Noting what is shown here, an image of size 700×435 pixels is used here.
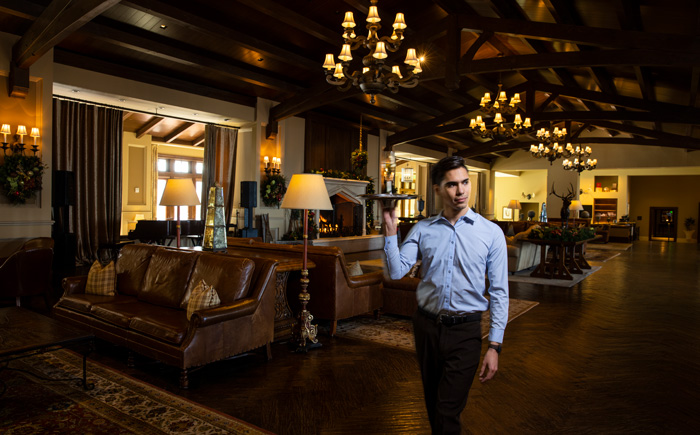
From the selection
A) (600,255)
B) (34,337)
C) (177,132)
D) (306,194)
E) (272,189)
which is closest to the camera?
(34,337)

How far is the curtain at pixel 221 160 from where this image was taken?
33.1 feet

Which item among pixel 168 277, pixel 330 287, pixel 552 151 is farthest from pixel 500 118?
pixel 168 277

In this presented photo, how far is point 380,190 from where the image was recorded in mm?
13547

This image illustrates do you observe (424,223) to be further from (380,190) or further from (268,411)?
(380,190)

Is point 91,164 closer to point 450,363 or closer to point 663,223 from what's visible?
point 450,363

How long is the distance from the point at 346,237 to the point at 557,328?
7050 millimetres

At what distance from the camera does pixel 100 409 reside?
2.64 metres

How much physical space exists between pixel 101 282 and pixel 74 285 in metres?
0.29

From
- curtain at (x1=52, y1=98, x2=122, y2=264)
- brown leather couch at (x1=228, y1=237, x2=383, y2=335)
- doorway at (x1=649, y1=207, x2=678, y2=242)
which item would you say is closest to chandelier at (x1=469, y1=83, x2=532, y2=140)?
brown leather couch at (x1=228, y1=237, x2=383, y2=335)

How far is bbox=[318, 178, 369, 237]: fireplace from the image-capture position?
36.6ft

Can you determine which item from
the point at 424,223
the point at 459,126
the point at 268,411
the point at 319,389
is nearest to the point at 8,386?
the point at 268,411

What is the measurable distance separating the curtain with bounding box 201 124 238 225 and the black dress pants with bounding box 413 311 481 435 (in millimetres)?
8919

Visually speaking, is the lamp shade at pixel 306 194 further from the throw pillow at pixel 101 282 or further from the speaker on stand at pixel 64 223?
the speaker on stand at pixel 64 223

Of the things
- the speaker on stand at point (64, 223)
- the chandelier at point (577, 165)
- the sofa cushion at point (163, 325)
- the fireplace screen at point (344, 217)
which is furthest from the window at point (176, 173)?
the chandelier at point (577, 165)
